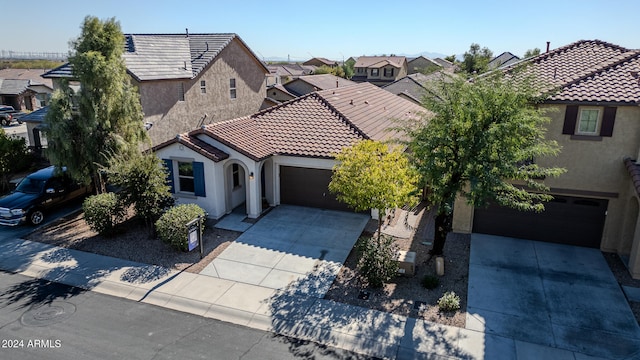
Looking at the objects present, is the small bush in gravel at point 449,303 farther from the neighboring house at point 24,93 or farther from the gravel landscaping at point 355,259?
the neighboring house at point 24,93

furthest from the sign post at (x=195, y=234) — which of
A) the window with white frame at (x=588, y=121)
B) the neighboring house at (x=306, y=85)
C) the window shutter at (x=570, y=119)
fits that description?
the neighboring house at (x=306, y=85)

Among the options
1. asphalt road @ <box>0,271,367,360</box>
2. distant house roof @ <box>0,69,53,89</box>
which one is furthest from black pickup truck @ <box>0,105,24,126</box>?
asphalt road @ <box>0,271,367,360</box>

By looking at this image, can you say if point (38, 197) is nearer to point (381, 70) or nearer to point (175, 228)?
point (175, 228)

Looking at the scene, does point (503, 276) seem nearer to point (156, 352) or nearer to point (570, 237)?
point (570, 237)

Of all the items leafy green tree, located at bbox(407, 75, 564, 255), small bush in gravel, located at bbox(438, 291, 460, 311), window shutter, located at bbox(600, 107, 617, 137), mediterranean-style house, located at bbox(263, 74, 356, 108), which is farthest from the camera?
mediterranean-style house, located at bbox(263, 74, 356, 108)

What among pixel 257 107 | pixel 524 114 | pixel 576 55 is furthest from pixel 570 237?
pixel 257 107

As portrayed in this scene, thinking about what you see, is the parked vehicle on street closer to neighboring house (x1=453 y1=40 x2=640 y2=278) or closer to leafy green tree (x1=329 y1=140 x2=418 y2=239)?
leafy green tree (x1=329 y1=140 x2=418 y2=239)
